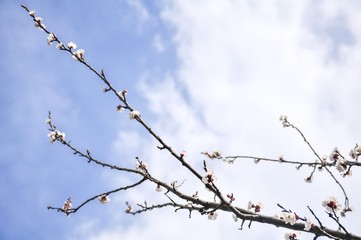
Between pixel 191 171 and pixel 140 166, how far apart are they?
3.00 feet

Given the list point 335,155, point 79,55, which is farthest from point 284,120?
point 79,55

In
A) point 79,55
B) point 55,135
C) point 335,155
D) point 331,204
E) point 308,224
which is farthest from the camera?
point 55,135

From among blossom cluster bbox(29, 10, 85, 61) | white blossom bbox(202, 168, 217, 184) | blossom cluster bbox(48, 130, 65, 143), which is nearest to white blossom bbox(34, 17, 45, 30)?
blossom cluster bbox(29, 10, 85, 61)

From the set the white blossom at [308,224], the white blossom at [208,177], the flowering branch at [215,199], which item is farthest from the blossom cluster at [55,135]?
the white blossom at [308,224]

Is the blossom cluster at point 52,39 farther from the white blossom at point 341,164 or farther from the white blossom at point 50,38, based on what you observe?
the white blossom at point 341,164

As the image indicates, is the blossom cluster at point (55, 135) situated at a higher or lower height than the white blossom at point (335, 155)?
higher

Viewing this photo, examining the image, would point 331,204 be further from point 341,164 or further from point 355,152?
point 355,152

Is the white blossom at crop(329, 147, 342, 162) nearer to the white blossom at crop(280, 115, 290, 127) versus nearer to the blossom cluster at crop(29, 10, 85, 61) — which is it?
the white blossom at crop(280, 115, 290, 127)

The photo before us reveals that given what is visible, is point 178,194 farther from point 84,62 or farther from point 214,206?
point 84,62

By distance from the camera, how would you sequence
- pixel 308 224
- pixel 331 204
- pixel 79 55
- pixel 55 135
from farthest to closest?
pixel 55 135 < pixel 79 55 < pixel 331 204 < pixel 308 224

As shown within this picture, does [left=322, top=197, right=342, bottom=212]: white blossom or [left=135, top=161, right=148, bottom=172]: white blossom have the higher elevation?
[left=135, top=161, right=148, bottom=172]: white blossom

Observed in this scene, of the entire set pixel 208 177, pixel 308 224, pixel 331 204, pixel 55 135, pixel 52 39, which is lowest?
pixel 308 224

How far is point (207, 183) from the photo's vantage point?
12.1ft

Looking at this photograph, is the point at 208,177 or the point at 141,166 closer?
the point at 208,177
